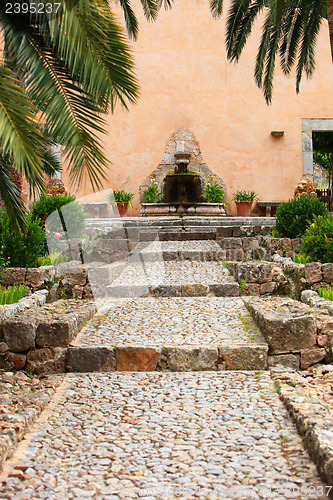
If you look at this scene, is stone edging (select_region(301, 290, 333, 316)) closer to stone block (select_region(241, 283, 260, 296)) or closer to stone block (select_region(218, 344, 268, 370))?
stone block (select_region(241, 283, 260, 296))

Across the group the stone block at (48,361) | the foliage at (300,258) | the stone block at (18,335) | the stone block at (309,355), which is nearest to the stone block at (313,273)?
the foliage at (300,258)

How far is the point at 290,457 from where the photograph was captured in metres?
2.38

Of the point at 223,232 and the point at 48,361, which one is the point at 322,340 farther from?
the point at 223,232

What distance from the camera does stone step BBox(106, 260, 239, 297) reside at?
5.95 meters

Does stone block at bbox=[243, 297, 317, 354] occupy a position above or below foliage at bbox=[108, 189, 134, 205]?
below

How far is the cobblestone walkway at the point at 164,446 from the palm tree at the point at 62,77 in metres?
1.56

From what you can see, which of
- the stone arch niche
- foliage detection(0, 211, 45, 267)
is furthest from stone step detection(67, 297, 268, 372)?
the stone arch niche

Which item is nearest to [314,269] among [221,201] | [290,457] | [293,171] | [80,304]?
[80,304]

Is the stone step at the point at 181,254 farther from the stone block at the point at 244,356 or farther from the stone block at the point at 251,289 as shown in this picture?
the stone block at the point at 244,356

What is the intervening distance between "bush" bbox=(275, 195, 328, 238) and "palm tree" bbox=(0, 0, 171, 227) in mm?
5361

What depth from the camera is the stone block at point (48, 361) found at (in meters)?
3.76

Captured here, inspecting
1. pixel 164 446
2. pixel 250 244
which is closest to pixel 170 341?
pixel 164 446

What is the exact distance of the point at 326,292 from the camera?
4.96m

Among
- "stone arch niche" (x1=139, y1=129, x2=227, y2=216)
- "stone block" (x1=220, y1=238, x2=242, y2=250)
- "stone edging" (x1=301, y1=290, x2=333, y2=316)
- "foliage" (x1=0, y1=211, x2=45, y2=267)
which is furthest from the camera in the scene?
"stone arch niche" (x1=139, y1=129, x2=227, y2=216)
